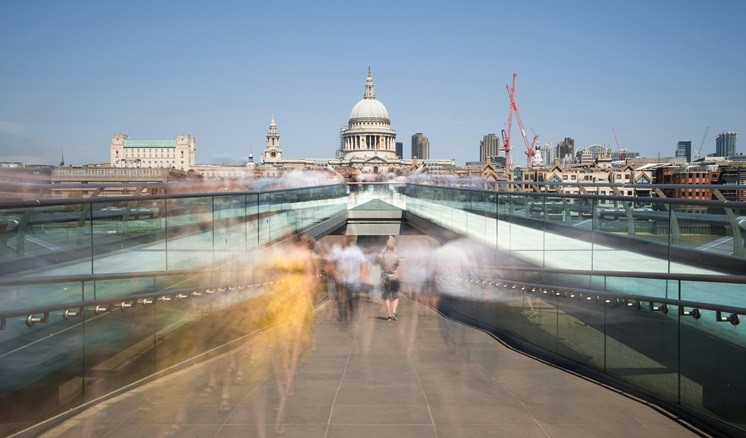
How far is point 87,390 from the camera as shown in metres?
6.67

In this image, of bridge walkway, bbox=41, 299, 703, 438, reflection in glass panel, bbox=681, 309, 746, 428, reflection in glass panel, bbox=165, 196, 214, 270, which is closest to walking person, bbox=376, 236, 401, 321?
bridge walkway, bbox=41, 299, 703, 438

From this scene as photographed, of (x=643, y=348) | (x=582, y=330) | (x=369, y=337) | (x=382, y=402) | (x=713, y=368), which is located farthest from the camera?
(x=369, y=337)

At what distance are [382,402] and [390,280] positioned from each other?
233 inches

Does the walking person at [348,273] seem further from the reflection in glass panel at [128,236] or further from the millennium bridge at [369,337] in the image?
the reflection in glass panel at [128,236]

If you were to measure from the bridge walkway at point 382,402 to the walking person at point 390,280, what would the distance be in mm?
3237

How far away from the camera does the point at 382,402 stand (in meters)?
7.05

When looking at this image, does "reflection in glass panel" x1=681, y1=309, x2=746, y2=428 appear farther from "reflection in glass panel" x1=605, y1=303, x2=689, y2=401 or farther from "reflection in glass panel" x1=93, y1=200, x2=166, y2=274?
"reflection in glass panel" x1=93, y1=200, x2=166, y2=274

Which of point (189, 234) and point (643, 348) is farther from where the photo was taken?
point (189, 234)

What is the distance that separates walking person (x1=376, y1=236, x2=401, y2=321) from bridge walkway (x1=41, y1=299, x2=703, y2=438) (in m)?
3.24

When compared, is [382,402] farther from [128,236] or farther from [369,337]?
[369,337]

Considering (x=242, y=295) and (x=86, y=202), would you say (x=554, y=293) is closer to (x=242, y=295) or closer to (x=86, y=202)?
(x=242, y=295)

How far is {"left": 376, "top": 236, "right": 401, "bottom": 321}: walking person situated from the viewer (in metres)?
12.9

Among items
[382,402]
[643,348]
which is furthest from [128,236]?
[643,348]

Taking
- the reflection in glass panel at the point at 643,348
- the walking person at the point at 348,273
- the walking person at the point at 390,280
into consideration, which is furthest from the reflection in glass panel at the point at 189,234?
the reflection in glass panel at the point at 643,348
